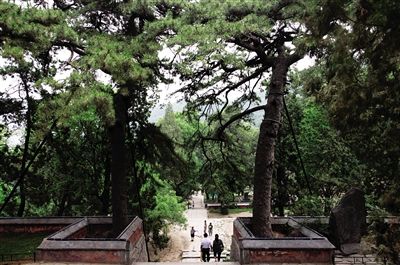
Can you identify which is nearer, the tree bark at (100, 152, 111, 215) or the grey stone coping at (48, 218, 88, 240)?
the grey stone coping at (48, 218, 88, 240)

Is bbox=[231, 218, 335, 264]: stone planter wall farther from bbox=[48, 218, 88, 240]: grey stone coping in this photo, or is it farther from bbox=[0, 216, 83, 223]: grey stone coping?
bbox=[0, 216, 83, 223]: grey stone coping

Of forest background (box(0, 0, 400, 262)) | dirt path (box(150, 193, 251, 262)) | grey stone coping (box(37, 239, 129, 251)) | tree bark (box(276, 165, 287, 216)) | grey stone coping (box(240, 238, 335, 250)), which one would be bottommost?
dirt path (box(150, 193, 251, 262))

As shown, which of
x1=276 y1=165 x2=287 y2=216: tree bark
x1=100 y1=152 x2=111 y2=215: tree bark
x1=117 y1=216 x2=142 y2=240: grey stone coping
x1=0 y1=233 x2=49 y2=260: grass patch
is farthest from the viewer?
x1=276 y1=165 x2=287 y2=216: tree bark

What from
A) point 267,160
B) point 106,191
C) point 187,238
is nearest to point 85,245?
point 267,160

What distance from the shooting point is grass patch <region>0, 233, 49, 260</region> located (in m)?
12.2

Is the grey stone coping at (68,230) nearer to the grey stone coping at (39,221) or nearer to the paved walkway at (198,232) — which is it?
the grey stone coping at (39,221)

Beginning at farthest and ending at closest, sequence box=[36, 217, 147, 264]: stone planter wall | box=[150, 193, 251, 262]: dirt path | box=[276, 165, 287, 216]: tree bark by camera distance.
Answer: box=[150, 193, 251, 262]: dirt path < box=[276, 165, 287, 216]: tree bark < box=[36, 217, 147, 264]: stone planter wall

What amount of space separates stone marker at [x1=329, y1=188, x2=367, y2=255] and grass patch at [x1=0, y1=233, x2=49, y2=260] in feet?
29.2

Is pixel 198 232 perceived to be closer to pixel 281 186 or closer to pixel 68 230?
pixel 281 186

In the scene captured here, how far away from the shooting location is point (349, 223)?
1195 centimetres

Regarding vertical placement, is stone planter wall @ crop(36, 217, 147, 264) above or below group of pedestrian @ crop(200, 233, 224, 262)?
above

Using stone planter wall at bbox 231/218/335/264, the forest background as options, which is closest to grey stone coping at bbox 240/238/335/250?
stone planter wall at bbox 231/218/335/264

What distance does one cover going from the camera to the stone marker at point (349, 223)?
11719 mm

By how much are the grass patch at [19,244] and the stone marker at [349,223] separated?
891 cm
